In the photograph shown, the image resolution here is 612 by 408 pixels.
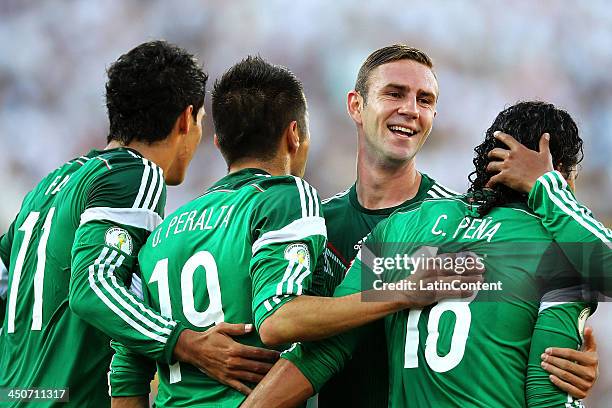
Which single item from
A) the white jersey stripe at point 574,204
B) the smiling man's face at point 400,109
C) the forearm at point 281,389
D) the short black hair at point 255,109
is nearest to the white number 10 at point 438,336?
the forearm at point 281,389

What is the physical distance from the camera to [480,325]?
106 inches

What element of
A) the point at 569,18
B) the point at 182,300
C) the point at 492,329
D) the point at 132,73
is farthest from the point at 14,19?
the point at 492,329

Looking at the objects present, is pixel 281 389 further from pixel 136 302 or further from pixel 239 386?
pixel 136 302

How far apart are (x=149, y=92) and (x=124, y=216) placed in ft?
2.26

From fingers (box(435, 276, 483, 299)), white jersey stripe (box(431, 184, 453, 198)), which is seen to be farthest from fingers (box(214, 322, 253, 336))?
white jersey stripe (box(431, 184, 453, 198))

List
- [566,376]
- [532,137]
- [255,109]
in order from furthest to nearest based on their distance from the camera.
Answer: [255,109] < [532,137] < [566,376]

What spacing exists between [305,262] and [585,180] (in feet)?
25.0

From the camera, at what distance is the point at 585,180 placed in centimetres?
972

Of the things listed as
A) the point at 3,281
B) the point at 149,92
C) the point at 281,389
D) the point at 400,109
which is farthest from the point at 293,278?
the point at 3,281

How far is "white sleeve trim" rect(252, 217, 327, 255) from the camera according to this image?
109 inches

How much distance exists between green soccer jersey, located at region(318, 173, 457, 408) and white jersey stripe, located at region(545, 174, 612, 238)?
2.51 ft

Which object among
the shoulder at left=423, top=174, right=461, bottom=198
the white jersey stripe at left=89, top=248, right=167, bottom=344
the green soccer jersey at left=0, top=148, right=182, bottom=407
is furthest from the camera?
the shoulder at left=423, top=174, right=461, bottom=198

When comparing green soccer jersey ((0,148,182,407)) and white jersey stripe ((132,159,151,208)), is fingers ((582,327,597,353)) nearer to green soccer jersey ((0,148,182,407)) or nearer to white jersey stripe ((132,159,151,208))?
green soccer jersey ((0,148,182,407))

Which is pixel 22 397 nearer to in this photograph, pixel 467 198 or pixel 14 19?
pixel 467 198
